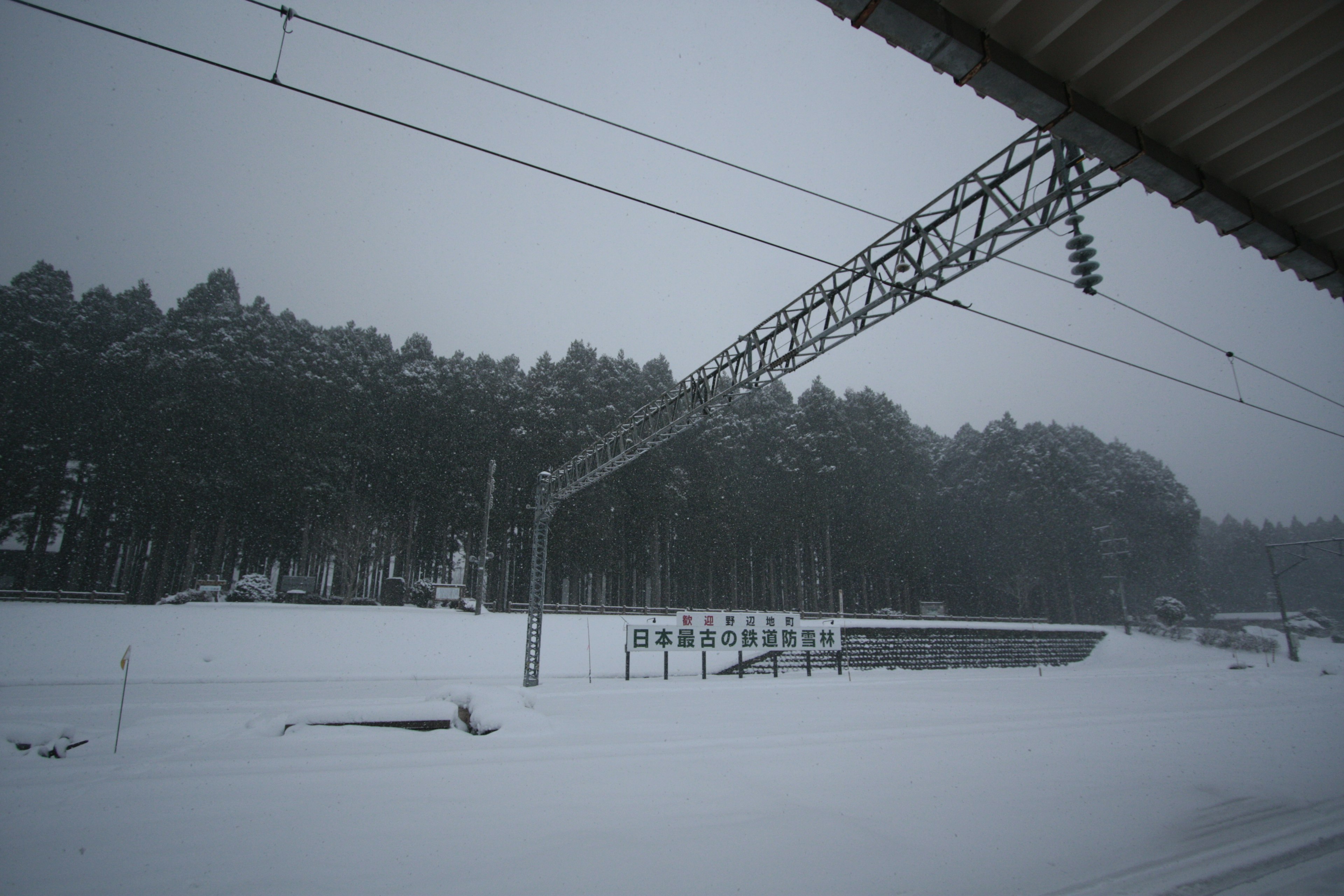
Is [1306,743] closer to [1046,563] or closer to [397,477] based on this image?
[397,477]

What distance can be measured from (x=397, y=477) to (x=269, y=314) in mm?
11801

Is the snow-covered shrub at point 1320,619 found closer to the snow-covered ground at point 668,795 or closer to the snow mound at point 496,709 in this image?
the snow-covered ground at point 668,795

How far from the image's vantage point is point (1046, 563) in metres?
45.3

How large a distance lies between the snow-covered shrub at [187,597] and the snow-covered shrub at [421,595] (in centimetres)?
812

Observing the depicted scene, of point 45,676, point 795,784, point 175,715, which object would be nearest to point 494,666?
point 175,715

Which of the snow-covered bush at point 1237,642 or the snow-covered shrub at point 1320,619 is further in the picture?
the snow-covered shrub at point 1320,619

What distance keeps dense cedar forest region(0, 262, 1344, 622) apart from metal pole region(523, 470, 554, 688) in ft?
47.3

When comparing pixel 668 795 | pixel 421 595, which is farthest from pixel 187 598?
pixel 668 795

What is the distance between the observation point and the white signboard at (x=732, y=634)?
17469 mm

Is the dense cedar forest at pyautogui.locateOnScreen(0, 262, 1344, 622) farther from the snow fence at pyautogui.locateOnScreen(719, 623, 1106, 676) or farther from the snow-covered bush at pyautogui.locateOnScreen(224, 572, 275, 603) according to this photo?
the snow fence at pyautogui.locateOnScreen(719, 623, 1106, 676)

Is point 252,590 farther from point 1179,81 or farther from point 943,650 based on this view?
point 1179,81

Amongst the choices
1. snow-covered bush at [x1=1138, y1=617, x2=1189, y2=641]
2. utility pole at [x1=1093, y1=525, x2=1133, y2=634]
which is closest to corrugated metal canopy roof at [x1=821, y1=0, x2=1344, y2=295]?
utility pole at [x1=1093, y1=525, x2=1133, y2=634]

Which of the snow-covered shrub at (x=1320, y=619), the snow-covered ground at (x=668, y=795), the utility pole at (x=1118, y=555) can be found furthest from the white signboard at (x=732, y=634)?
the snow-covered shrub at (x=1320, y=619)

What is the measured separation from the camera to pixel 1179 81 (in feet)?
14.7
